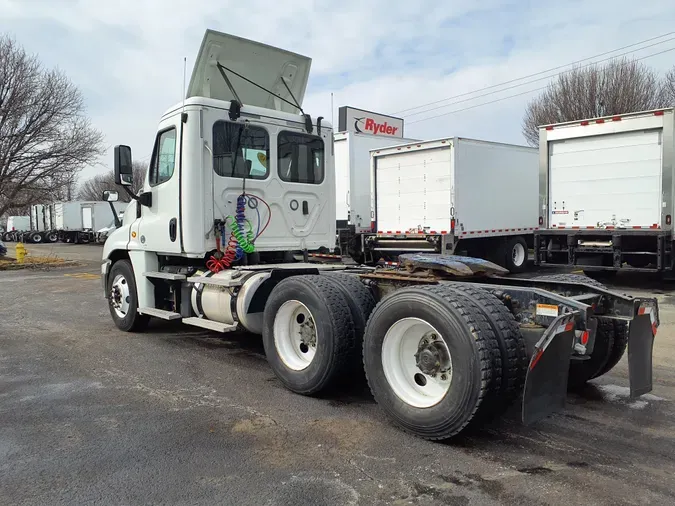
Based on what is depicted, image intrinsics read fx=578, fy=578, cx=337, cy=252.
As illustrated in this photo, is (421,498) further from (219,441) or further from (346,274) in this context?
(346,274)

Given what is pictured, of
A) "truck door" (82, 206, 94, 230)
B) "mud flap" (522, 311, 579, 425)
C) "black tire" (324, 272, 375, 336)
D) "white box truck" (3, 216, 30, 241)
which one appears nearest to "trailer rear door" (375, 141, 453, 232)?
"black tire" (324, 272, 375, 336)

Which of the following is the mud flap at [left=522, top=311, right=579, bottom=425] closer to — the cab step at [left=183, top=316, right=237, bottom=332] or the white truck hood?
the cab step at [left=183, top=316, right=237, bottom=332]

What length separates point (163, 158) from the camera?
23.1 feet

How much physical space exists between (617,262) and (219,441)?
10285 mm

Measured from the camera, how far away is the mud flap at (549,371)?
3529 millimetres

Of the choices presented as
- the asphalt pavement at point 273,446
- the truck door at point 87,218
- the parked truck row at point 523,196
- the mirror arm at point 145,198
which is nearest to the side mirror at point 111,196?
the mirror arm at point 145,198

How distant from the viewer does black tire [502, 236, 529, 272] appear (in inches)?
606

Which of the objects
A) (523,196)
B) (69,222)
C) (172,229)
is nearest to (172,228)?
(172,229)

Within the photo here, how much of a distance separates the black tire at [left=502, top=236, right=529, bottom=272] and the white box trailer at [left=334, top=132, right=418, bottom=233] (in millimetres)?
3688

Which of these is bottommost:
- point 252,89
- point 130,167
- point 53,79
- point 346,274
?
point 346,274

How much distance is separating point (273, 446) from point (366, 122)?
24.1m

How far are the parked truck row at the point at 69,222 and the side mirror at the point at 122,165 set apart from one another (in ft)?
117

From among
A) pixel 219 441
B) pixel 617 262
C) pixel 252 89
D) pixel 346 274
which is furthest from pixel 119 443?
pixel 617 262

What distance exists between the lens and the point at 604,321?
15.3 feet
